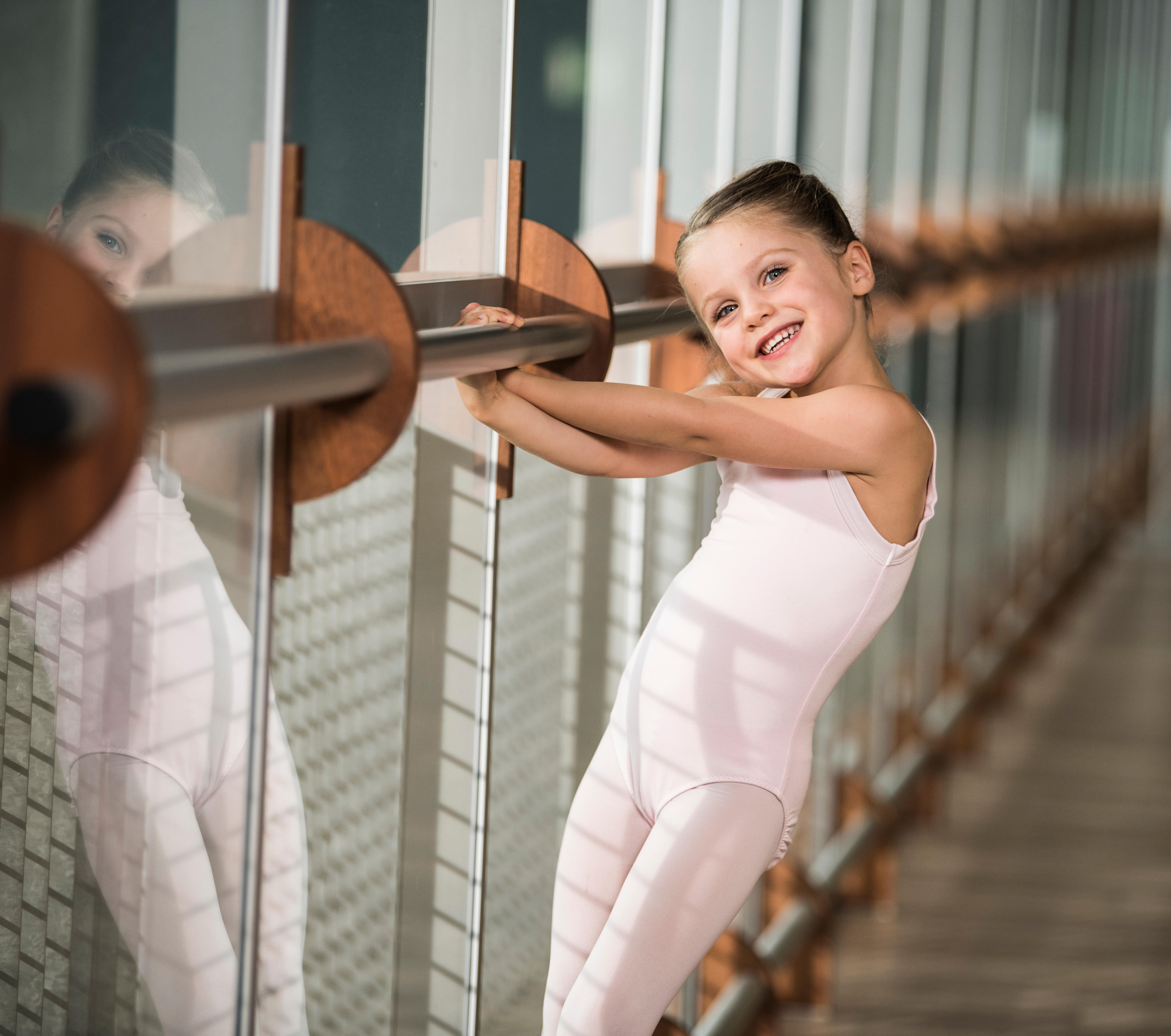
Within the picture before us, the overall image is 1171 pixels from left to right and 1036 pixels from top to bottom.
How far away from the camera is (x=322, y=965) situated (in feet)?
3.20

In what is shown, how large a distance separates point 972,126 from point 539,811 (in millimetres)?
2809

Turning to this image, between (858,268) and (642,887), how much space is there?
1.38ft

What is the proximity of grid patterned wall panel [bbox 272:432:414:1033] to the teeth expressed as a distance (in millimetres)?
268

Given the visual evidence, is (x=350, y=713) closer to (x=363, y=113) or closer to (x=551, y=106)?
(x=363, y=113)

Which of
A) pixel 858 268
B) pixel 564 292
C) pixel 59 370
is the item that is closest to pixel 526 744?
pixel 564 292

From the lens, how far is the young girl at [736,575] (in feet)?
2.87

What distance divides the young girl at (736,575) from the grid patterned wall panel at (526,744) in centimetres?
28

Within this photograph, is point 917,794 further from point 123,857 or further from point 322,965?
point 123,857

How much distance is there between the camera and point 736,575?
0.88 m

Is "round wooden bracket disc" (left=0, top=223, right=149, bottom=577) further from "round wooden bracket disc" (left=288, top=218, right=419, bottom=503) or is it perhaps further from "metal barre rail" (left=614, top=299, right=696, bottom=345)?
"metal barre rail" (left=614, top=299, right=696, bottom=345)

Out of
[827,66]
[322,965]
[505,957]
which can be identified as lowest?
[505,957]

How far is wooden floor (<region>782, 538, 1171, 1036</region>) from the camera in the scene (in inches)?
92.9

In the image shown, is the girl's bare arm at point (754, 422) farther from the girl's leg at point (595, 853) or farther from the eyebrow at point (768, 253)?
the girl's leg at point (595, 853)

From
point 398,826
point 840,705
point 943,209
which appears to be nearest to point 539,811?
point 398,826
